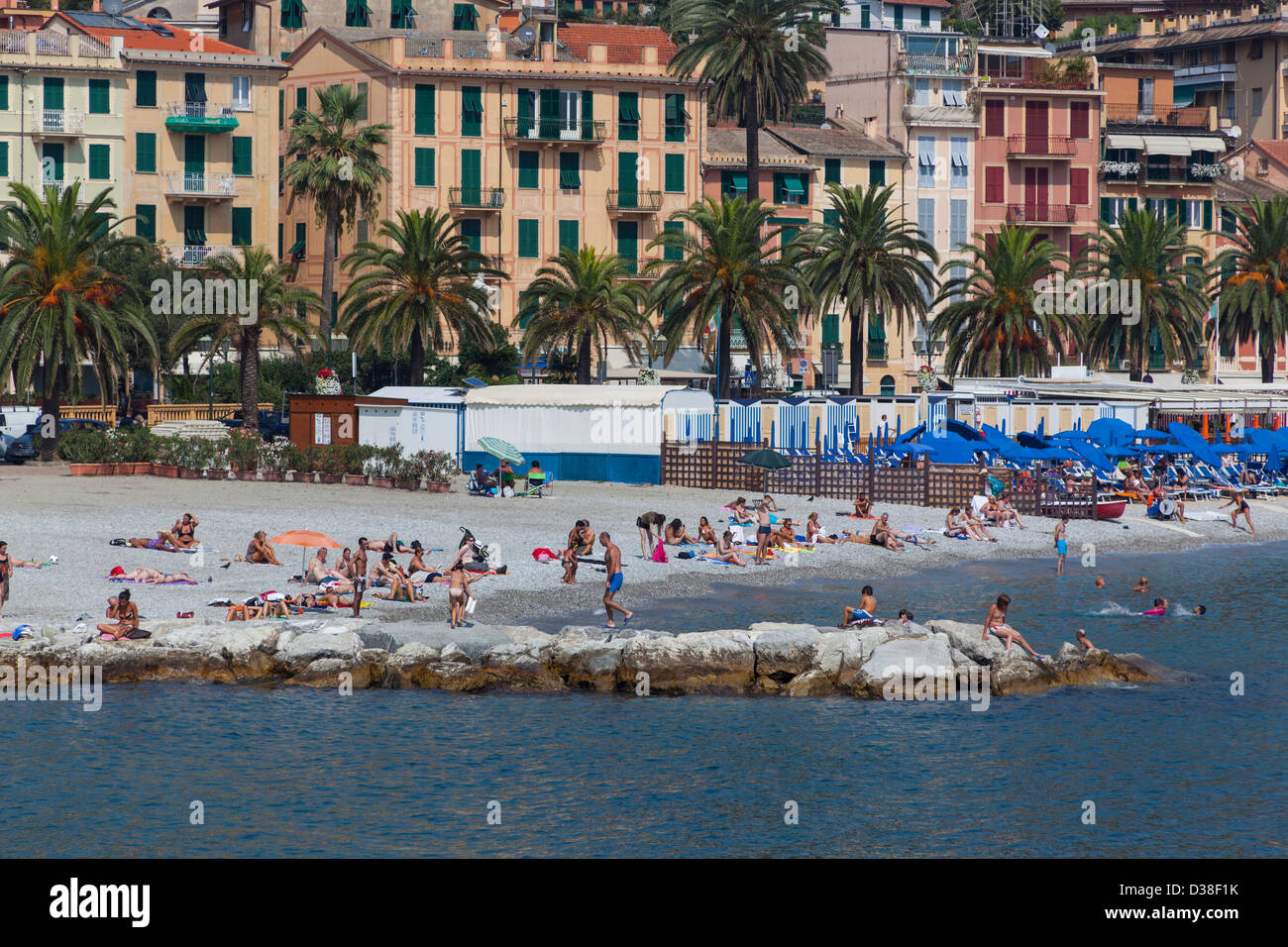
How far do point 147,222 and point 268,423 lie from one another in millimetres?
17812

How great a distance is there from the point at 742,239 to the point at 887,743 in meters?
35.1

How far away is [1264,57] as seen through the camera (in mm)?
114188

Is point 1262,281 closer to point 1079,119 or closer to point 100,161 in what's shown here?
point 1079,119

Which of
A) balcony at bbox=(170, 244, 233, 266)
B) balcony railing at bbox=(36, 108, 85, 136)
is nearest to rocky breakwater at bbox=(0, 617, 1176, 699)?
balcony at bbox=(170, 244, 233, 266)

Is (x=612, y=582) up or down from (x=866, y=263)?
down

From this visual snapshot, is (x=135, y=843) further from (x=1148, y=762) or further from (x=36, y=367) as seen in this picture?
(x=36, y=367)

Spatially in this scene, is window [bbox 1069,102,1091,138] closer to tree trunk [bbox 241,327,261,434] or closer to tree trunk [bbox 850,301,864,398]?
tree trunk [bbox 850,301,864,398]

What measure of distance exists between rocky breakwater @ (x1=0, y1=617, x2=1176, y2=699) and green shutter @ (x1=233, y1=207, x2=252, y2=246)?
49.0 m

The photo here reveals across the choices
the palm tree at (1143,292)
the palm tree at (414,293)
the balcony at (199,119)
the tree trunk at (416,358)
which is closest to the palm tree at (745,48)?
the palm tree at (1143,292)

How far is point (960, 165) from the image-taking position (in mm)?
86375

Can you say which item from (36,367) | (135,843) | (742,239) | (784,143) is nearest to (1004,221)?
(784,143)

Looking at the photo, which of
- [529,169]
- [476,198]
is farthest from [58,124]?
[529,169]

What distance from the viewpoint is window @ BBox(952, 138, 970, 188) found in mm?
86250

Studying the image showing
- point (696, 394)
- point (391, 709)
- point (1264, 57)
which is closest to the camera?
point (391, 709)
